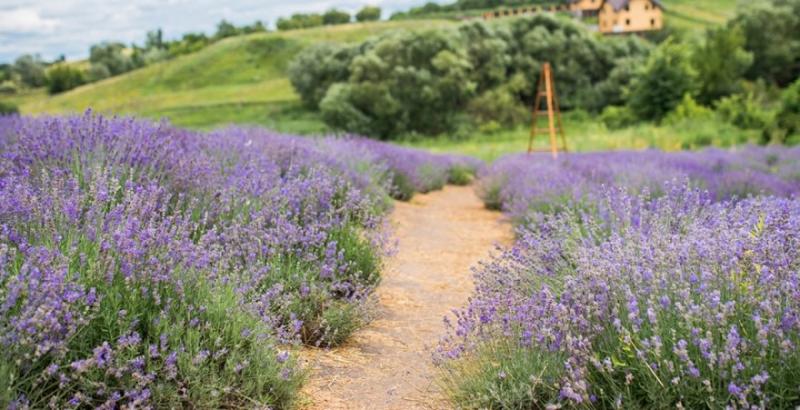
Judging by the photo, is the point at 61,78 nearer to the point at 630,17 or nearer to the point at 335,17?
the point at 335,17

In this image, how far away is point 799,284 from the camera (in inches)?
96.0

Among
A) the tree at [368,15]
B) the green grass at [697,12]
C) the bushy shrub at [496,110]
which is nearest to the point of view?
the bushy shrub at [496,110]

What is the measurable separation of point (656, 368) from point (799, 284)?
573 millimetres

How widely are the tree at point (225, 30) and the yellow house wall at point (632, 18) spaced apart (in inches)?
1316

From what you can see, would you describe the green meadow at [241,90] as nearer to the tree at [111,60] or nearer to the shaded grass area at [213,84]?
the shaded grass area at [213,84]

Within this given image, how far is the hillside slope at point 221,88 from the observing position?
3856 centimetres

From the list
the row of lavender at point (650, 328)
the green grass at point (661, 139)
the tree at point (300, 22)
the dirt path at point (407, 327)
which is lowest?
the green grass at point (661, 139)

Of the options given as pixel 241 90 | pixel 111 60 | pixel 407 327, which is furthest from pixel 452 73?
pixel 111 60

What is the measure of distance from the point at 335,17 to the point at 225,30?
34.1 ft

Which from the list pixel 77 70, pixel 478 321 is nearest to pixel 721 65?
pixel 478 321

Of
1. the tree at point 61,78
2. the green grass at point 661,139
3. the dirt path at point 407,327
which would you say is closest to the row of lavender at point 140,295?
the dirt path at point 407,327

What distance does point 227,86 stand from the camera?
154ft

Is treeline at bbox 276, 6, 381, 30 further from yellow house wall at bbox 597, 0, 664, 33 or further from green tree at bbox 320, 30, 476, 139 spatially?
green tree at bbox 320, 30, 476, 139

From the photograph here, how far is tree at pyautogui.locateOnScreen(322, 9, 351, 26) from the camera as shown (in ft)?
208
